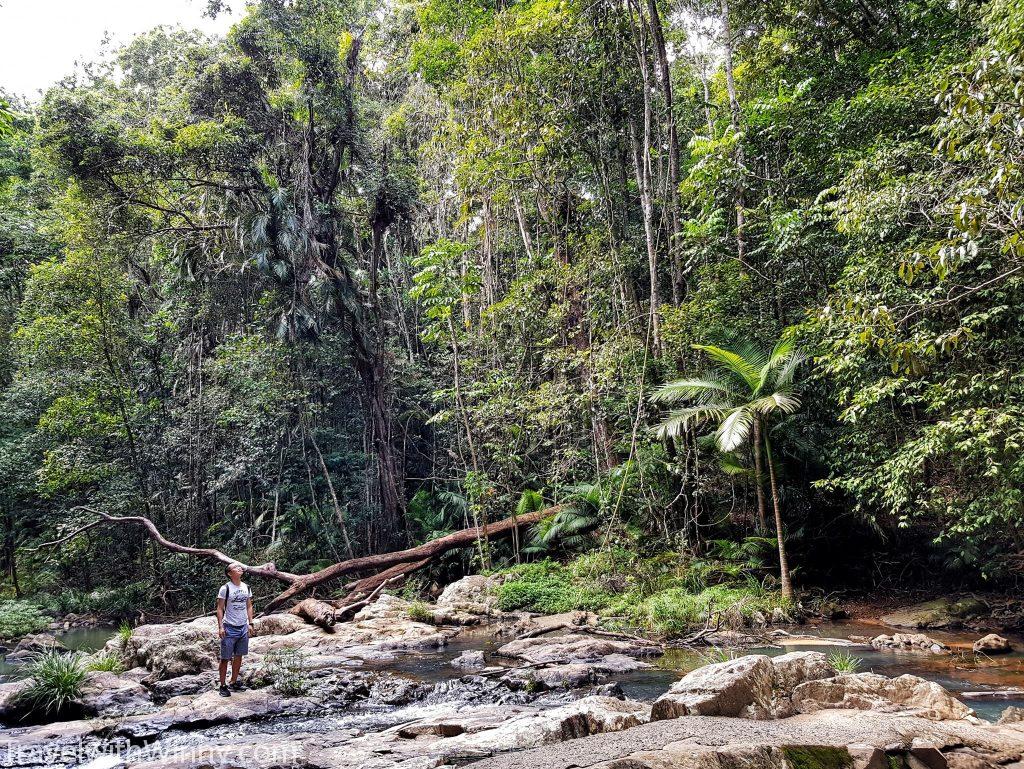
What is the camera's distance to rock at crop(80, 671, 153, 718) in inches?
265

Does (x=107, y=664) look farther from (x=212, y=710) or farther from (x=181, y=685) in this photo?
(x=212, y=710)

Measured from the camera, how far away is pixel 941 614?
347 inches

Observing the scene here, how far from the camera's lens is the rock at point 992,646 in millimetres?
6977

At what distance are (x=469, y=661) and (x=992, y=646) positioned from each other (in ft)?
20.1

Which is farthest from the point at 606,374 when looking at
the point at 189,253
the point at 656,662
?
the point at 189,253

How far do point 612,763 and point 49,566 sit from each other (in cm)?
2406

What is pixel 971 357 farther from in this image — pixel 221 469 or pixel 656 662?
pixel 221 469

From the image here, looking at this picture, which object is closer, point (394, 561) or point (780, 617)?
point (780, 617)

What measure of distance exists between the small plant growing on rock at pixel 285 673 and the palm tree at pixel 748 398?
6265mm

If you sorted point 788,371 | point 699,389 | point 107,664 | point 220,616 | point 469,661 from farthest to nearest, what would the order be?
point 699,389
point 788,371
point 107,664
point 469,661
point 220,616

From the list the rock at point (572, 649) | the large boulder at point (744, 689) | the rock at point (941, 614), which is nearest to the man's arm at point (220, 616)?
the rock at point (572, 649)

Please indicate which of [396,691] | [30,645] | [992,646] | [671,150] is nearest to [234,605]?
[396,691]

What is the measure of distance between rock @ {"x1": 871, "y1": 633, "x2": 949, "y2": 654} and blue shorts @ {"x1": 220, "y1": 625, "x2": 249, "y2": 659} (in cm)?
759

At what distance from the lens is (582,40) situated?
41.9ft
